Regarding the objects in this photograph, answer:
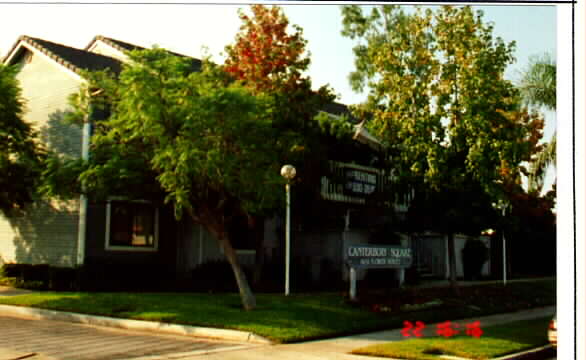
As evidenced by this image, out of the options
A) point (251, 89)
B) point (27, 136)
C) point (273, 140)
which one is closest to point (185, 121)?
point (273, 140)

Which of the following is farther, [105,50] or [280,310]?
[105,50]

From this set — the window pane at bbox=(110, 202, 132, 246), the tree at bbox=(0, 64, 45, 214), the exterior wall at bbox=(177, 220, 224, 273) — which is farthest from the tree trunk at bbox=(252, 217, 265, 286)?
the tree at bbox=(0, 64, 45, 214)

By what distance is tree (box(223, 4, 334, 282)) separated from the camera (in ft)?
55.3

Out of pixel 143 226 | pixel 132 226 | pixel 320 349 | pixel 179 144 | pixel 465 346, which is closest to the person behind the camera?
pixel 320 349

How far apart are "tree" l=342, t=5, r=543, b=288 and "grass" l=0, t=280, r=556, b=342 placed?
2.75 metres

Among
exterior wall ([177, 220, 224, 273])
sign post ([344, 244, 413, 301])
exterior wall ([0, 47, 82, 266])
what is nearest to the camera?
sign post ([344, 244, 413, 301])

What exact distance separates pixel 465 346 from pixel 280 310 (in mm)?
3846

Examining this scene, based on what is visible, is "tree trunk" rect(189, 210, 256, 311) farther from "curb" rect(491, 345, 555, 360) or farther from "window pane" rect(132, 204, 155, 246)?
"window pane" rect(132, 204, 155, 246)

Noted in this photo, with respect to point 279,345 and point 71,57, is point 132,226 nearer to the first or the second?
point 71,57

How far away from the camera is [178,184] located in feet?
40.5

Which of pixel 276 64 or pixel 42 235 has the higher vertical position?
pixel 276 64

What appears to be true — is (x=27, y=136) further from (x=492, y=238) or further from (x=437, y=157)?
(x=492, y=238)
